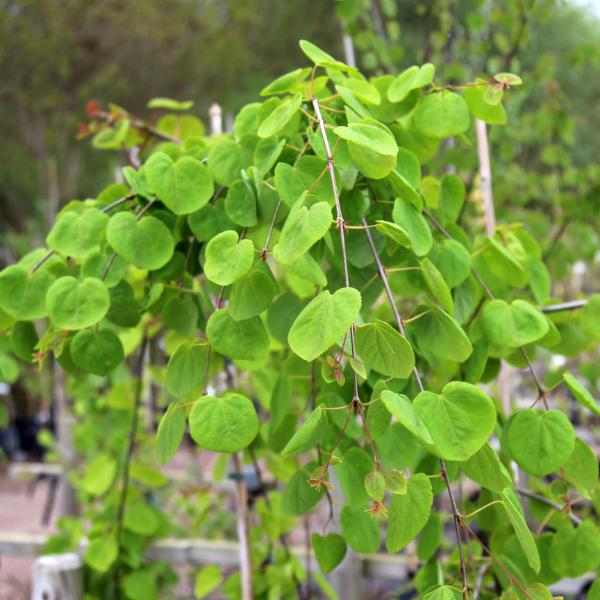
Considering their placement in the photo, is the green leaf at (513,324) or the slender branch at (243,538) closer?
the green leaf at (513,324)

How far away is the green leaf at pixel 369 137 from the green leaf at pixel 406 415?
0.70ft

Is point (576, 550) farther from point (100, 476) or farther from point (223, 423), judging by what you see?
point (100, 476)

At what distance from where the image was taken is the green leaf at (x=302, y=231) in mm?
579

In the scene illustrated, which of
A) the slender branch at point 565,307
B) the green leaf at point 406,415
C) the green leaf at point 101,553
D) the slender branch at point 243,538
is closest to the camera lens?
the green leaf at point 406,415

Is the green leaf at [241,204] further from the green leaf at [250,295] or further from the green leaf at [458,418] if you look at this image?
the green leaf at [458,418]

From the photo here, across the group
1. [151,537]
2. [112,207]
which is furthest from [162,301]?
[151,537]

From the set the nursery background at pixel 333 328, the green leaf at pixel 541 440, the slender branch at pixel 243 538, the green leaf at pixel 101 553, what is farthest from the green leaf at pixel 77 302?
the green leaf at pixel 101 553

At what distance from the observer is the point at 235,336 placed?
70cm

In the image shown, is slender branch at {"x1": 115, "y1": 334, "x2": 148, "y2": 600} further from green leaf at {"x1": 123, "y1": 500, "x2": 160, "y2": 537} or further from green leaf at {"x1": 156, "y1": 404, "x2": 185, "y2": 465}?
green leaf at {"x1": 156, "y1": 404, "x2": 185, "y2": 465}

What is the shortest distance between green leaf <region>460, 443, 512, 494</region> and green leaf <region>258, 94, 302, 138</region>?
0.34 metres

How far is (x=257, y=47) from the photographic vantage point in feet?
32.1

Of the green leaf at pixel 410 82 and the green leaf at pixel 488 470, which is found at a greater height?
the green leaf at pixel 410 82

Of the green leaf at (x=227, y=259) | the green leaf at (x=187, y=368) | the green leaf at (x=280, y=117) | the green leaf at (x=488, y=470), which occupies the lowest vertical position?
the green leaf at (x=488, y=470)

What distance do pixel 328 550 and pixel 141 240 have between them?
0.40m
